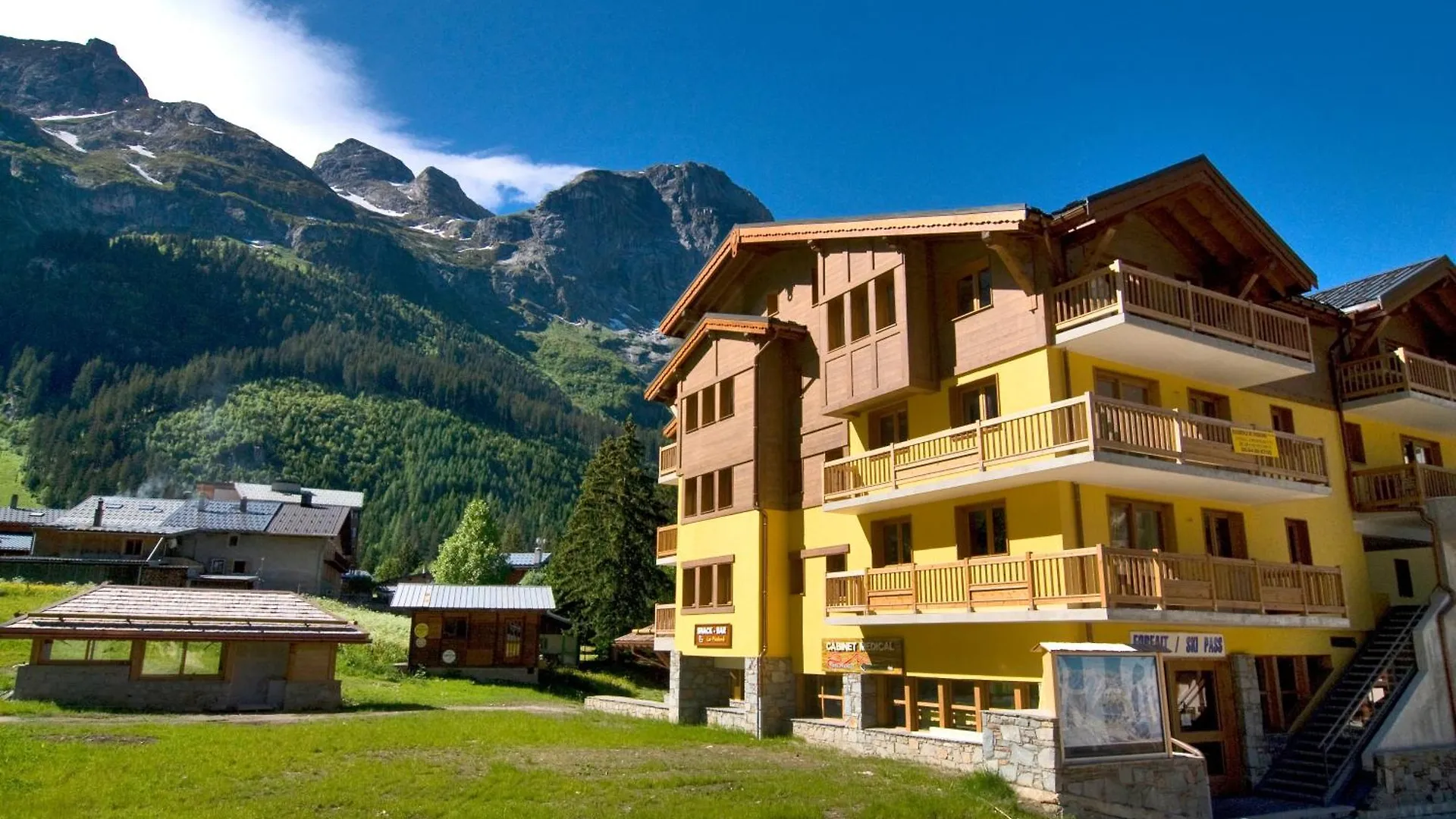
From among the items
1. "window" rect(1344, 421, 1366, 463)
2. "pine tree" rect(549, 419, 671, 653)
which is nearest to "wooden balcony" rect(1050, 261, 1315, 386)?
"window" rect(1344, 421, 1366, 463)

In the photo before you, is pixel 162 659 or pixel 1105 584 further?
pixel 162 659

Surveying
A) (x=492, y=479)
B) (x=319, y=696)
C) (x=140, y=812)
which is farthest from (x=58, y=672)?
(x=492, y=479)

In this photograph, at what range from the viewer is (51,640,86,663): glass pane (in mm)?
25984

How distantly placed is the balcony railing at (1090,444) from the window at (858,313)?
4.02 m

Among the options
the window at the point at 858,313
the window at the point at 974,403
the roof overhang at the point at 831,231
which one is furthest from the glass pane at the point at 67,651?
the window at the point at 974,403

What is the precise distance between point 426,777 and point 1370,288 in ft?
96.1

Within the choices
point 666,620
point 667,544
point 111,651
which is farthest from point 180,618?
point 667,544

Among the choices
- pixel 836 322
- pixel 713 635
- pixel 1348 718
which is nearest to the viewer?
pixel 1348 718

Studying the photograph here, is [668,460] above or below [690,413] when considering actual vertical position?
below

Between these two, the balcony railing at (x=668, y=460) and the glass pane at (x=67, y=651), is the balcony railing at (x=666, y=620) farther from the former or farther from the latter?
the glass pane at (x=67, y=651)

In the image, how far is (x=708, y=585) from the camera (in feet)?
101

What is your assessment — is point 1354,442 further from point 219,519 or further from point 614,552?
point 219,519

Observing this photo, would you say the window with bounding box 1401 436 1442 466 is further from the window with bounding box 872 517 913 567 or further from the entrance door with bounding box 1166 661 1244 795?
the window with bounding box 872 517 913 567

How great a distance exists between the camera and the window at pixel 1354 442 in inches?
1070
